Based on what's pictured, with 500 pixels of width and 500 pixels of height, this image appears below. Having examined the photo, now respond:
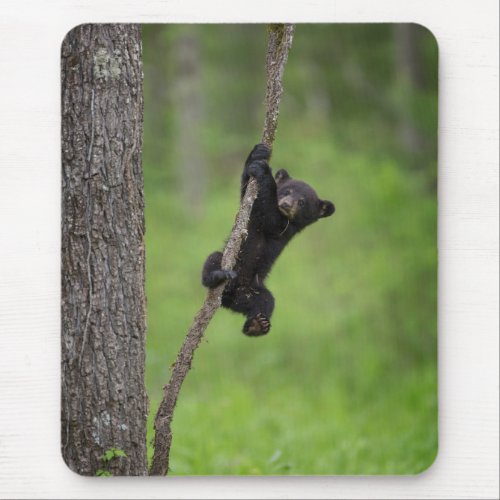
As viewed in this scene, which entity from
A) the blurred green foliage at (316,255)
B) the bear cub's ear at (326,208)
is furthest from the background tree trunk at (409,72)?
the bear cub's ear at (326,208)

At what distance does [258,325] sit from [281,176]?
0.83 metres

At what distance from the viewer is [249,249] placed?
13.0 feet

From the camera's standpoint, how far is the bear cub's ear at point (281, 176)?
4.04 m

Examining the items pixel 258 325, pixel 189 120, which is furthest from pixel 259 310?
pixel 189 120

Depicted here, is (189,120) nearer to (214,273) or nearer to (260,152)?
(260,152)

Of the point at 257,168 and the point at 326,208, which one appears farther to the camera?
the point at 326,208

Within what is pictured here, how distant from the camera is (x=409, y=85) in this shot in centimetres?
359

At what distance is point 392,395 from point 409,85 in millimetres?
1515

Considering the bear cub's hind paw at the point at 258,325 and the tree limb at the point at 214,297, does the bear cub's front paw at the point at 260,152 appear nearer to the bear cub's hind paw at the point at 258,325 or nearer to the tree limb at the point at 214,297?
the tree limb at the point at 214,297

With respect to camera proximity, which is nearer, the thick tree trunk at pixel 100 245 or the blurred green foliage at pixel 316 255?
the thick tree trunk at pixel 100 245

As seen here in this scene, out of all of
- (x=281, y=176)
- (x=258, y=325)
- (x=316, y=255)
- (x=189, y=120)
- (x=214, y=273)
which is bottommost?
(x=258, y=325)

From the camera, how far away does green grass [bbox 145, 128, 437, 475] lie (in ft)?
11.8
